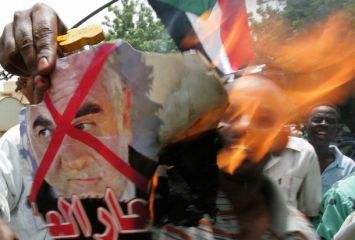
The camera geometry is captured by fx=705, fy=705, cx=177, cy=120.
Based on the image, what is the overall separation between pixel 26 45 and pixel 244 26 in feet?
3.22

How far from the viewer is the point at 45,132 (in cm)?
178

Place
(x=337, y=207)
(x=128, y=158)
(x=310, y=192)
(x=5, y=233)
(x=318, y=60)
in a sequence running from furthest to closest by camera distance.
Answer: (x=310, y=192)
(x=337, y=207)
(x=318, y=60)
(x=5, y=233)
(x=128, y=158)

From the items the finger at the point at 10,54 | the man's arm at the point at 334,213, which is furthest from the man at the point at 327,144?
the finger at the point at 10,54

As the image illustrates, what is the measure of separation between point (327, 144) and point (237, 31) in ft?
7.24

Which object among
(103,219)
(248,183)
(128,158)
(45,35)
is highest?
(45,35)

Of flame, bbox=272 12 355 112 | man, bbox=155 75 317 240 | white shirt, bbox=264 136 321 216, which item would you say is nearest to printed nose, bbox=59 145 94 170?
man, bbox=155 75 317 240

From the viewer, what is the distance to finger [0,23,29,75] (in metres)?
1.98

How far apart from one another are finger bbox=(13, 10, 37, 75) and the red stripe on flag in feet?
2.43

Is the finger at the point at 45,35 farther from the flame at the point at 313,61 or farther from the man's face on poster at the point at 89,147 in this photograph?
the flame at the point at 313,61

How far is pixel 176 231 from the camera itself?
1757 mm

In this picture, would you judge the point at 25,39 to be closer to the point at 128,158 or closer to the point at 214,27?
the point at 128,158

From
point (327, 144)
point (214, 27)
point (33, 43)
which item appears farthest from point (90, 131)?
point (327, 144)

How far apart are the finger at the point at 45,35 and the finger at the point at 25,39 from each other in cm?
2

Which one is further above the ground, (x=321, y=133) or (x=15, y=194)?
(x=15, y=194)
